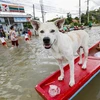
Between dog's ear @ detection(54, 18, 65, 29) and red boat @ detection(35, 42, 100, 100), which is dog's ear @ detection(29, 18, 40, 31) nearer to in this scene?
dog's ear @ detection(54, 18, 65, 29)

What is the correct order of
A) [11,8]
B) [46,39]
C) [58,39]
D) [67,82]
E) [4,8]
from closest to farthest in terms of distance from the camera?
1. [46,39]
2. [58,39]
3. [67,82]
4. [4,8]
5. [11,8]

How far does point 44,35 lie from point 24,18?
88.6 feet

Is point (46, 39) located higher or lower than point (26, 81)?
higher

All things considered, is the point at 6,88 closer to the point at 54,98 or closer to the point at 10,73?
the point at 10,73

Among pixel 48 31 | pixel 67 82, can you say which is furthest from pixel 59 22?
pixel 67 82

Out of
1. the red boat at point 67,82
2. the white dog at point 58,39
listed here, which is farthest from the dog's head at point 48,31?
the red boat at point 67,82

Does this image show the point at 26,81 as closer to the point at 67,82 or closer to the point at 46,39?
the point at 67,82

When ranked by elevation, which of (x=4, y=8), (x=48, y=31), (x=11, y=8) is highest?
(x=11, y=8)

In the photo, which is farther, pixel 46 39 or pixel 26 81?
pixel 26 81

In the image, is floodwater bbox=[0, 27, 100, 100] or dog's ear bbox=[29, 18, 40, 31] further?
floodwater bbox=[0, 27, 100, 100]

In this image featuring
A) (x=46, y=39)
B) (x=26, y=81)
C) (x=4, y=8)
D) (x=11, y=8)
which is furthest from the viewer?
(x=11, y=8)

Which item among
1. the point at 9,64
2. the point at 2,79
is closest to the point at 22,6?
the point at 9,64

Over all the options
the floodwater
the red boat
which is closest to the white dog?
the red boat

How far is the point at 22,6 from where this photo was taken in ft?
97.7
